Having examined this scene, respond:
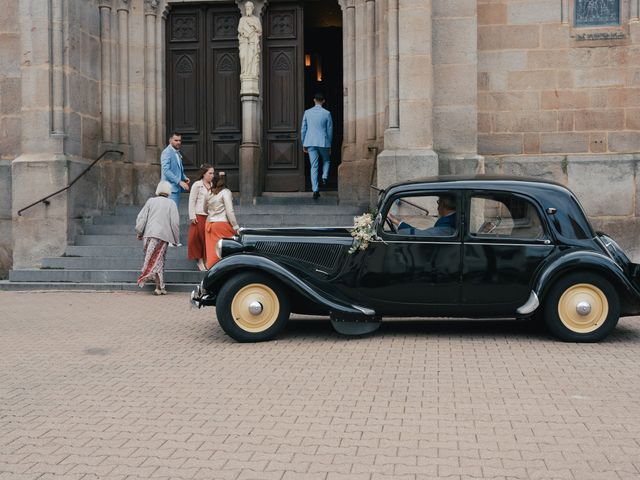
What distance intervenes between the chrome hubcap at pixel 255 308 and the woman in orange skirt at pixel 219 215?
168 inches

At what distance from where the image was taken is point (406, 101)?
47.0 ft

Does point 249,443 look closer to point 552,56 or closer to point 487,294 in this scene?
point 487,294

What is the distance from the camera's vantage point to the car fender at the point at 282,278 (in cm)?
848

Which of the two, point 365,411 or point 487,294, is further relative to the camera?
point 487,294

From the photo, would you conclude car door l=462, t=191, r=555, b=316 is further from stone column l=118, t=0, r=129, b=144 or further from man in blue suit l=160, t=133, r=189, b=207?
stone column l=118, t=0, r=129, b=144

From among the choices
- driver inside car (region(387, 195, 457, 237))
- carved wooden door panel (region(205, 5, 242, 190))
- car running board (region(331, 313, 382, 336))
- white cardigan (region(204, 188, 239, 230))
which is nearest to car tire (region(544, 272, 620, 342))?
driver inside car (region(387, 195, 457, 237))

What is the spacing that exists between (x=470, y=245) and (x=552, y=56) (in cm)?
777

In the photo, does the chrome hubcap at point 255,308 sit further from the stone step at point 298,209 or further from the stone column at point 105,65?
the stone column at point 105,65

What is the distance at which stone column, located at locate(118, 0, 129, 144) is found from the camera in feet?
55.3

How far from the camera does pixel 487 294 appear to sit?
858 centimetres

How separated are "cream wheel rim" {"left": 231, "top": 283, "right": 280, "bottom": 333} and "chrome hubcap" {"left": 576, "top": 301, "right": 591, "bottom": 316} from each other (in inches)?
113

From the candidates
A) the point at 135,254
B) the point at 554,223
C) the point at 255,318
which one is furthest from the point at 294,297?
the point at 135,254

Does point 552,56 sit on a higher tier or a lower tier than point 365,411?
higher

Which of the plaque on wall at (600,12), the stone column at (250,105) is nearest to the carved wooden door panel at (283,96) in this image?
the stone column at (250,105)
